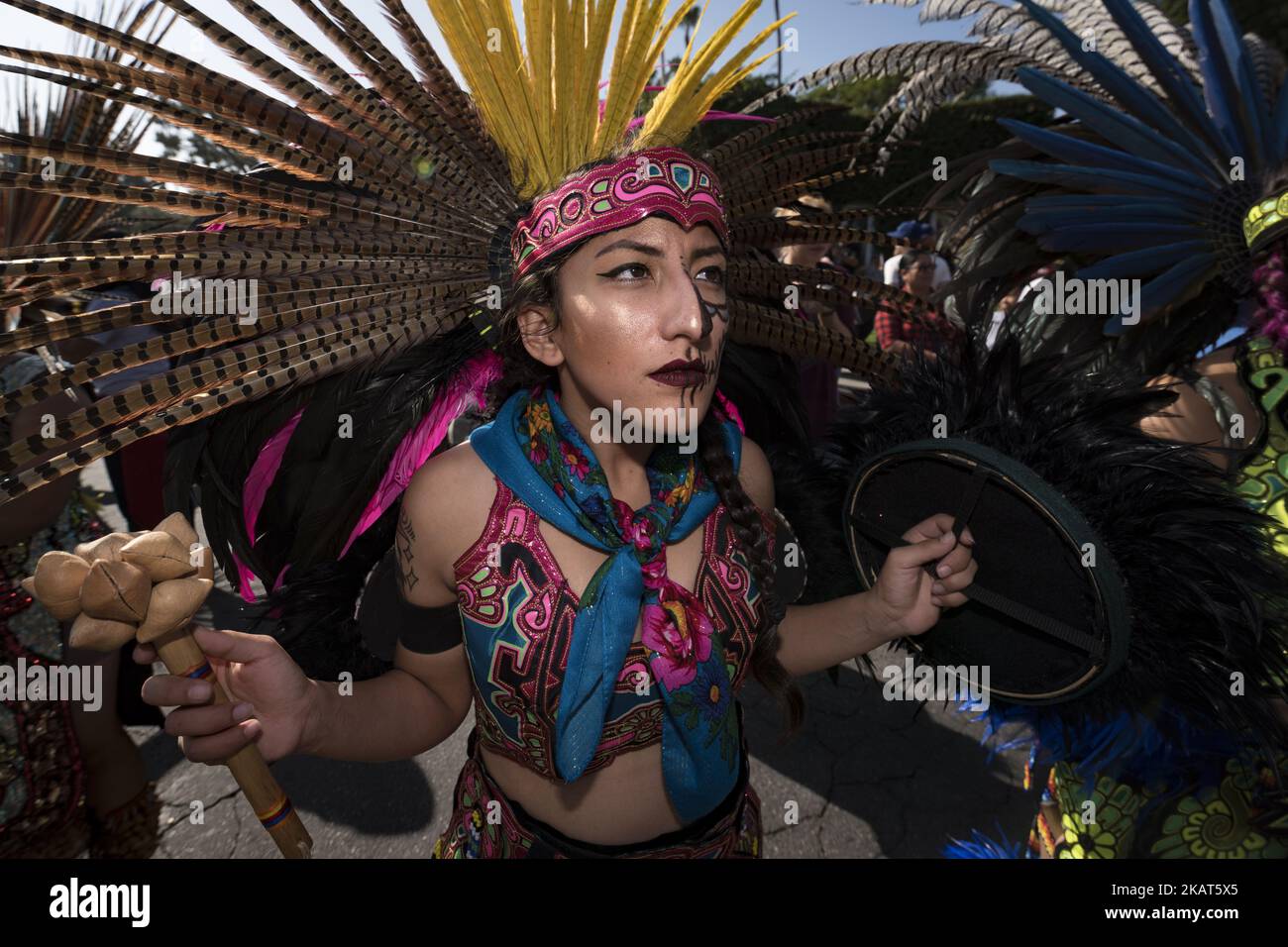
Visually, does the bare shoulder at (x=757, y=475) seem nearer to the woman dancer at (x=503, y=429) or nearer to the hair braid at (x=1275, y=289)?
the woman dancer at (x=503, y=429)

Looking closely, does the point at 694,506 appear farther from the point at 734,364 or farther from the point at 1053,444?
the point at 1053,444

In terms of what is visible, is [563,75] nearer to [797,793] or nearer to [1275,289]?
[1275,289]

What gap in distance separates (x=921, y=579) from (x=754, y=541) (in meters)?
0.40

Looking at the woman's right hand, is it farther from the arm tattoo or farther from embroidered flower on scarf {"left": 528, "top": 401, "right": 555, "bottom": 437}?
embroidered flower on scarf {"left": 528, "top": 401, "right": 555, "bottom": 437}

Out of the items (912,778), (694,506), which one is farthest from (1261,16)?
(694,506)

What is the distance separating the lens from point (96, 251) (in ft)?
3.36

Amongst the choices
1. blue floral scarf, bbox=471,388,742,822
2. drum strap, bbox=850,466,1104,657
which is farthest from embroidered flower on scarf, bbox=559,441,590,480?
drum strap, bbox=850,466,1104,657

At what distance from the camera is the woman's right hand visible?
0.97 metres

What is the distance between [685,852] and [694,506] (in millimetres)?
709
